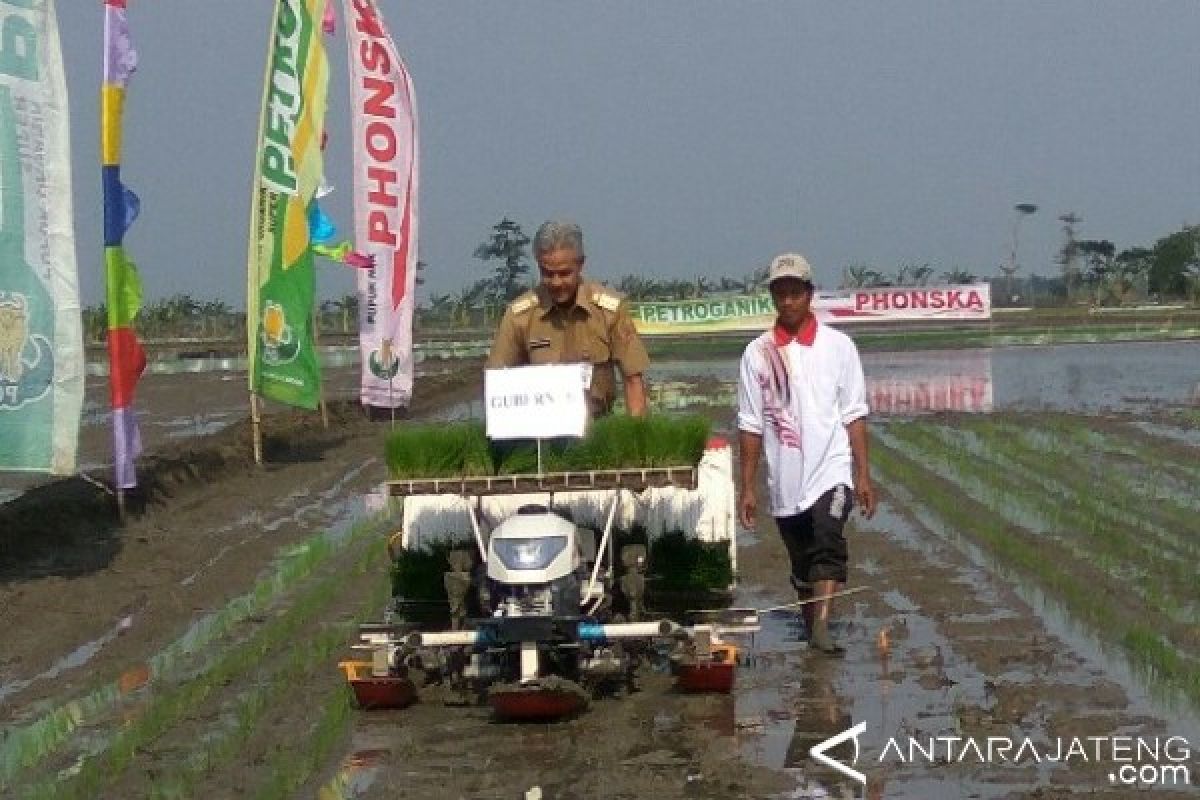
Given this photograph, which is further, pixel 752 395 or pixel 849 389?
→ pixel 752 395

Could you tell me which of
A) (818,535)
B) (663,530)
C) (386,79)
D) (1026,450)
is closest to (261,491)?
(386,79)

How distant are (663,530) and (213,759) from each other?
3.08m

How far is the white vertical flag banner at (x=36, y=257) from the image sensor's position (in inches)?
447

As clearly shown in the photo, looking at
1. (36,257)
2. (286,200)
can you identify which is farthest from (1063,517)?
(286,200)

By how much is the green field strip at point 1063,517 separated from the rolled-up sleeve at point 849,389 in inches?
77.4

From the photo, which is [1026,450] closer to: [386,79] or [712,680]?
[386,79]

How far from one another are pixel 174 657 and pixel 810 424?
325 cm

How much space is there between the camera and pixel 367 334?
21078mm

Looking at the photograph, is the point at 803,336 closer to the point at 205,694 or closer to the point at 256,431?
the point at 205,694

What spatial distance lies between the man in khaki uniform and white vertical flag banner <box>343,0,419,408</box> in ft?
38.8

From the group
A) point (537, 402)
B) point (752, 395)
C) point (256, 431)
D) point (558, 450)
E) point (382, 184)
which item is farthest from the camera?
point (382, 184)

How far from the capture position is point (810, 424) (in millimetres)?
7945

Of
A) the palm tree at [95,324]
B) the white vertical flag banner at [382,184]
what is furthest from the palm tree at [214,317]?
the white vertical flag banner at [382,184]

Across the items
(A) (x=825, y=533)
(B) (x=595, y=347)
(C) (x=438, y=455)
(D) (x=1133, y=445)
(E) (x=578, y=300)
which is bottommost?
(D) (x=1133, y=445)
